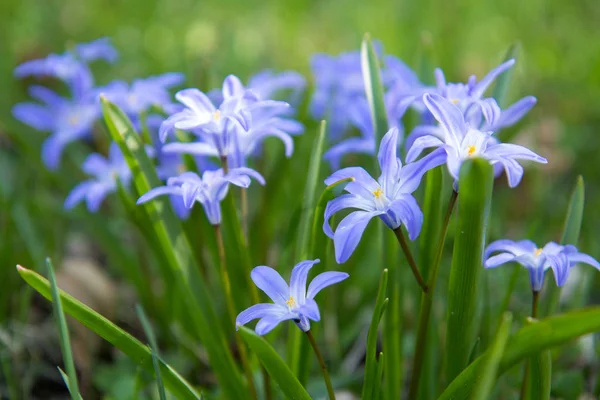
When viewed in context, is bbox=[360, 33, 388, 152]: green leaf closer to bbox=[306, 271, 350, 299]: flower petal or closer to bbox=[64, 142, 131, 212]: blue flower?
bbox=[306, 271, 350, 299]: flower petal

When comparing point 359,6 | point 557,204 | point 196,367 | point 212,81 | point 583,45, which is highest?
point 359,6

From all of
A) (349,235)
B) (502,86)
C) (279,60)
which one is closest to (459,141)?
(349,235)

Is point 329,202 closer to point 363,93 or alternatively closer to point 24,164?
point 363,93

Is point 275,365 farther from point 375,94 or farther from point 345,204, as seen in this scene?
point 375,94

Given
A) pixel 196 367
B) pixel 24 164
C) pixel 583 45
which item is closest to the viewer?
pixel 196 367

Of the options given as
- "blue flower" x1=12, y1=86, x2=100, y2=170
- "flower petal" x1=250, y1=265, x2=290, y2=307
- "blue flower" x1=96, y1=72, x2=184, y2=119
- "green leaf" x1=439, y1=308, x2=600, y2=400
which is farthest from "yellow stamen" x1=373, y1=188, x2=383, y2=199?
"blue flower" x1=12, y1=86, x2=100, y2=170

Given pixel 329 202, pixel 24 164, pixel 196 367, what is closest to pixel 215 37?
pixel 24 164
